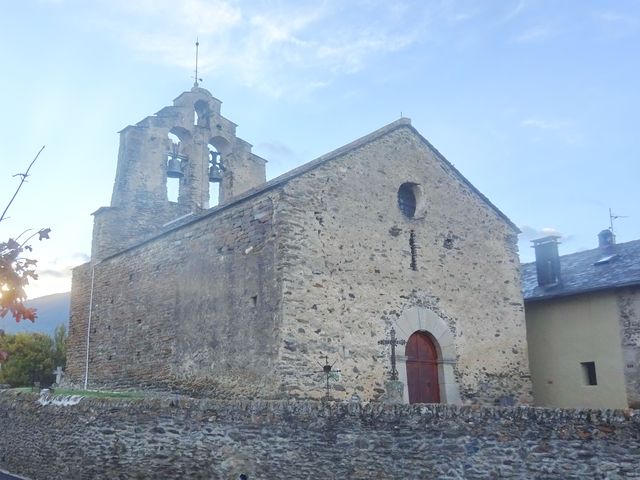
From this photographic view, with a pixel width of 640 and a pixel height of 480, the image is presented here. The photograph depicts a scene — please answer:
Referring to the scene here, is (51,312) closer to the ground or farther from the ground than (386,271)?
farther from the ground

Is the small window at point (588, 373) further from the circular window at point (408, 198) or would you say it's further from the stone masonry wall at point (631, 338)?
the circular window at point (408, 198)

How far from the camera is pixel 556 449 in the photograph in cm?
704

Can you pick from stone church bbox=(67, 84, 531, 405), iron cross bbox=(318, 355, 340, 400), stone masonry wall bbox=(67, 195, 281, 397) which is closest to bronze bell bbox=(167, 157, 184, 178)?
stone church bbox=(67, 84, 531, 405)

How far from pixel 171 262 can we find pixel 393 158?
19.5 feet

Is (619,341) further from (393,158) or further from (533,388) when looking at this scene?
(393,158)

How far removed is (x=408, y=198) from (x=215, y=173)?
735cm

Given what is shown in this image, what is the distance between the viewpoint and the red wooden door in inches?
533

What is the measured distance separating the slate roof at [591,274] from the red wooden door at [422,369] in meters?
4.65

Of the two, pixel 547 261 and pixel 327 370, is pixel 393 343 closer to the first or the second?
pixel 327 370

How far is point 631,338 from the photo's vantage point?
15.0m

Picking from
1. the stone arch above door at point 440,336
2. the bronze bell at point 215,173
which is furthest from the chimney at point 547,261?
the bronze bell at point 215,173

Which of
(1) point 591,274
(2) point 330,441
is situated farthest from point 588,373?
(2) point 330,441

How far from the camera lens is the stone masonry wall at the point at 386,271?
12094 mm

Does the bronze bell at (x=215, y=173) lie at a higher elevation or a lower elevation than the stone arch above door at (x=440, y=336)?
higher
